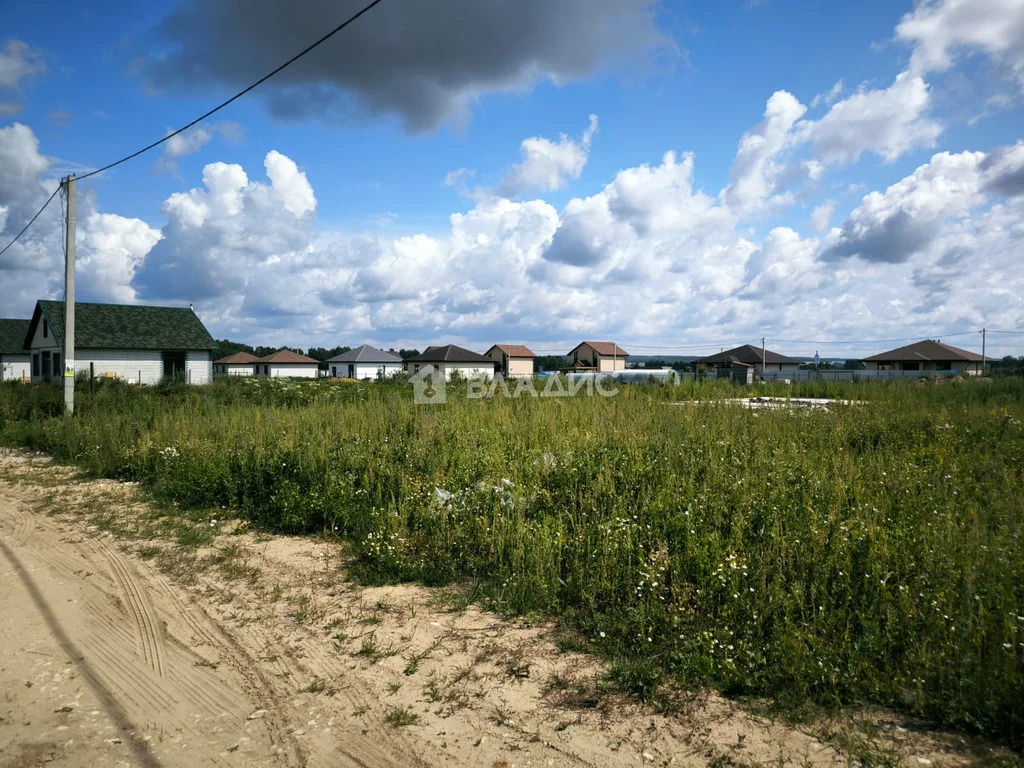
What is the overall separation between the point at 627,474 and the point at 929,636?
10.0 feet

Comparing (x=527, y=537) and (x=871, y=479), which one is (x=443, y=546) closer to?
(x=527, y=537)

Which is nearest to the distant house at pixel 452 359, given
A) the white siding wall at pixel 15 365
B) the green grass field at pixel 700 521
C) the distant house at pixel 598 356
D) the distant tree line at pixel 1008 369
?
the distant house at pixel 598 356

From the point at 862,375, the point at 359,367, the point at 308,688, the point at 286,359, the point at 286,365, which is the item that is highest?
the point at 286,359

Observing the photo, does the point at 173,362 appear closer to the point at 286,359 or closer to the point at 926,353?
the point at 286,359

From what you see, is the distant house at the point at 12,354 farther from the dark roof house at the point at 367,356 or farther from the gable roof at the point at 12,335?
the dark roof house at the point at 367,356

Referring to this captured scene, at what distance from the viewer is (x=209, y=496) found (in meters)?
7.33

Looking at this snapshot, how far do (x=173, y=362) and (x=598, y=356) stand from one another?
42608 mm

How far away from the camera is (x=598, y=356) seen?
6638 cm

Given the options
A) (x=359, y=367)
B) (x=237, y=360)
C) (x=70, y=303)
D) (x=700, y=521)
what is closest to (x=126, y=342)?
(x=70, y=303)

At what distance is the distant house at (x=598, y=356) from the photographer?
66750mm

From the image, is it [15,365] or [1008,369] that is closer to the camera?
[1008,369]

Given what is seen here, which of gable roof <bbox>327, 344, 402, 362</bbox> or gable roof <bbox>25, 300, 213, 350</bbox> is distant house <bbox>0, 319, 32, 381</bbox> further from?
gable roof <bbox>327, 344, 402, 362</bbox>

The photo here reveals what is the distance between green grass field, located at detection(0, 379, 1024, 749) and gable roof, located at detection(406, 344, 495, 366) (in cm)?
5226

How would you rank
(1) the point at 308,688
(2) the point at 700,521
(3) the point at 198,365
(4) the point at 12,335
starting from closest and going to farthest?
(1) the point at 308,688 → (2) the point at 700,521 → (3) the point at 198,365 → (4) the point at 12,335
